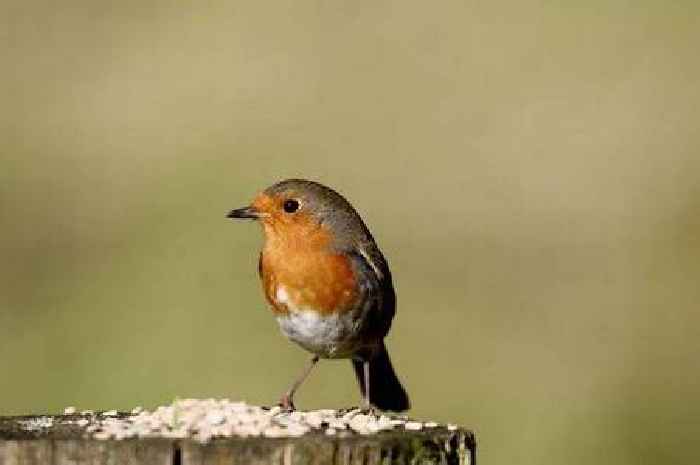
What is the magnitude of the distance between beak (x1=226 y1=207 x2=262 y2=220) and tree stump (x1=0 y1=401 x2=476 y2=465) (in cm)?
175

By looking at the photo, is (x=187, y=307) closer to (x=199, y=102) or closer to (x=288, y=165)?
(x=288, y=165)

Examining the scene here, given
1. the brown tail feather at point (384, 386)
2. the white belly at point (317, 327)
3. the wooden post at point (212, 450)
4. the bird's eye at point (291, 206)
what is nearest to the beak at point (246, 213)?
the bird's eye at point (291, 206)

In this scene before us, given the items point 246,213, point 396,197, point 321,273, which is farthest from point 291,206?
point 396,197

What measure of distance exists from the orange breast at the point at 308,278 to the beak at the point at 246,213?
116 millimetres

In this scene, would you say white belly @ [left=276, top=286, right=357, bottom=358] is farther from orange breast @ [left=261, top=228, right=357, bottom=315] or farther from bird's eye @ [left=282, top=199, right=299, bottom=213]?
bird's eye @ [left=282, top=199, right=299, bottom=213]

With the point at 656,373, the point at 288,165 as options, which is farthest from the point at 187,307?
the point at 656,373

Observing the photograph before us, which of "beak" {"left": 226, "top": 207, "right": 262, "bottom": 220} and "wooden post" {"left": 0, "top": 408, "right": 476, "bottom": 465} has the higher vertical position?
"beak" {"left": 226, "top": 207, "right": 262, "bottom": 220}

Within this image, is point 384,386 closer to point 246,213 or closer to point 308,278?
point 308,278

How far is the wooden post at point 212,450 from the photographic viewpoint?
13.8ft

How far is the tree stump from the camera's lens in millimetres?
4219

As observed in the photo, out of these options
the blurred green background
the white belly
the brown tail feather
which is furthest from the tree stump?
the blurred green background

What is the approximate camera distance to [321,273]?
648 centimetres

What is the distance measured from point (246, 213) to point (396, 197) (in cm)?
618

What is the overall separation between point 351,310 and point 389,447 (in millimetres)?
2101
